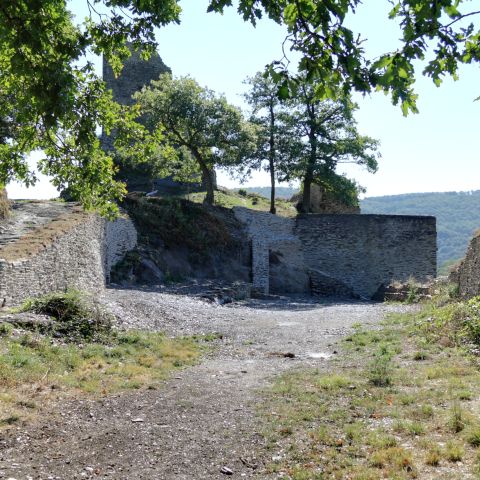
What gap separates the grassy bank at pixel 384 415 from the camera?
518 cm

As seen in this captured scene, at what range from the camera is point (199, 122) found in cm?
2864

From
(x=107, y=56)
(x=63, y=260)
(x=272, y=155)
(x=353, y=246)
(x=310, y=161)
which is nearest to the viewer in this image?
(x=107, y=56)

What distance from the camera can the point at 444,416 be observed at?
6.40 metres

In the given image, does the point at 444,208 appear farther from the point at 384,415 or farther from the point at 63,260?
→ the point at 384,415

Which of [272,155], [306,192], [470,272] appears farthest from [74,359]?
[306,192]

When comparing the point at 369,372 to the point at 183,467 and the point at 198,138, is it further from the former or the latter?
the point at 198,138

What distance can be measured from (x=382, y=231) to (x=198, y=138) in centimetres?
1127

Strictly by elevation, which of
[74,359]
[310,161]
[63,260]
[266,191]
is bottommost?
[74,359]

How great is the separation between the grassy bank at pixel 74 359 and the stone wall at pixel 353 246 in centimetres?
1815

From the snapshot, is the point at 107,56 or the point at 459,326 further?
the point at 459,326

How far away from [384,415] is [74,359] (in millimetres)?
5126

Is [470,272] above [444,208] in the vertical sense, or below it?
below

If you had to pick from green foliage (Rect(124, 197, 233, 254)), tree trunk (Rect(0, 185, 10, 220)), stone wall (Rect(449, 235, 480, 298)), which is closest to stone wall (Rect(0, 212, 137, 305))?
tree trunk (Rect(0, 185, 10, 220))

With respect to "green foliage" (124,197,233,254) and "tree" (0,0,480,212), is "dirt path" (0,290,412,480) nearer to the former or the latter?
"tree" (0,0,480,212)
